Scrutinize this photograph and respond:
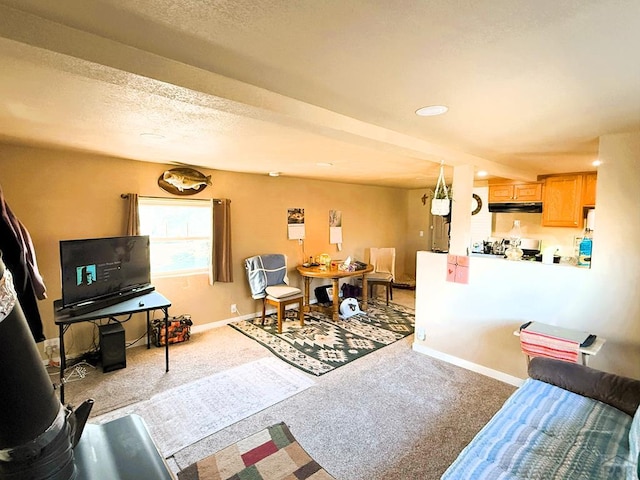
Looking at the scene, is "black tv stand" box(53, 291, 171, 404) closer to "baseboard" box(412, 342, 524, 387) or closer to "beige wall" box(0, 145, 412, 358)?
"beige wall" box(0, 145, 412, 358)

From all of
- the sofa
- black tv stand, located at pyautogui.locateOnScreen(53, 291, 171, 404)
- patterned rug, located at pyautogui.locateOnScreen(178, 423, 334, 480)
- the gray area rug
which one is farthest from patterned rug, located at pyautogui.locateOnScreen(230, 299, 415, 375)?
the sofa

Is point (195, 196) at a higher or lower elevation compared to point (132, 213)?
higher

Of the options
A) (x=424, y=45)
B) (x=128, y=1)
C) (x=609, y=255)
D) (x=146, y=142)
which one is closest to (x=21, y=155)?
(x=146, y=142)

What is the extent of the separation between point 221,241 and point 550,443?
3976mm

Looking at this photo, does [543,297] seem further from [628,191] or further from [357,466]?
[357,466]

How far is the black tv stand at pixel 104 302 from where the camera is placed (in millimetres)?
2833

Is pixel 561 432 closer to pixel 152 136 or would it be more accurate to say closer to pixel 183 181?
pixel 152 136

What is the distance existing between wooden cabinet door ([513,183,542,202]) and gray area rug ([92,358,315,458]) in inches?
169

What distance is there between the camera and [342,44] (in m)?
1.17

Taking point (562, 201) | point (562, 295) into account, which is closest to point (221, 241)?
point (562, 295)

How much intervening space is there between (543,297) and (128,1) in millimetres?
3400

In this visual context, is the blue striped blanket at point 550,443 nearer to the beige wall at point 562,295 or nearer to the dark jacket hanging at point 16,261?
the beige wall at point 562,295

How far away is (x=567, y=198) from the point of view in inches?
179

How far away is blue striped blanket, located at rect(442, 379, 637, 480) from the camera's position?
4.61 feet
